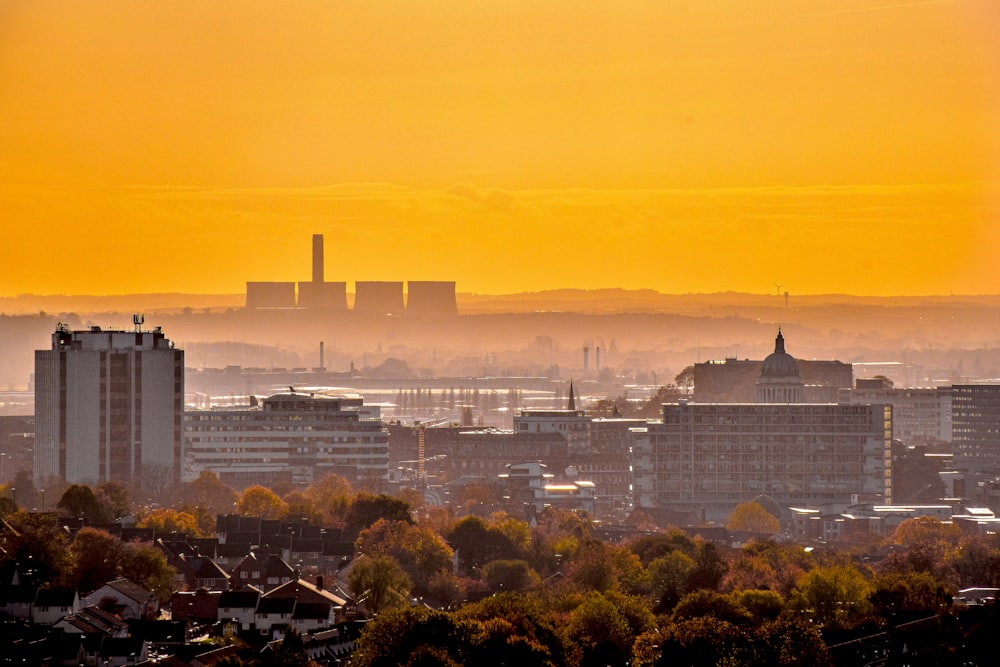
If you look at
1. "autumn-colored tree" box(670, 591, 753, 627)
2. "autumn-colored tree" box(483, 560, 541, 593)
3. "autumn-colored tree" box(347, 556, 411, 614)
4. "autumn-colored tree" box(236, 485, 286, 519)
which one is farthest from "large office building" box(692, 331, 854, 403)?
"autumn-colored tree" box(670, 591, 753, 627)

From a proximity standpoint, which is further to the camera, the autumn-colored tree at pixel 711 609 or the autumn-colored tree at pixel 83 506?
the autumn-colored tree at pixel 83 506

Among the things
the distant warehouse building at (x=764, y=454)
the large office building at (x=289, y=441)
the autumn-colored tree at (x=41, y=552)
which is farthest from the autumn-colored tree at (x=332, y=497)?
the autumn-colored tree at (x=41, y=552)

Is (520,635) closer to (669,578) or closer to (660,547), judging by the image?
(669,578)

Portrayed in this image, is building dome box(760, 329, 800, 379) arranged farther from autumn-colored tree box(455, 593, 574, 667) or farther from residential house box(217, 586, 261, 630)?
autumn-colored tree box(455, 593, 574, 667)

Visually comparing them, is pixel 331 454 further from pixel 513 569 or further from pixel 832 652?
pixel 832 652

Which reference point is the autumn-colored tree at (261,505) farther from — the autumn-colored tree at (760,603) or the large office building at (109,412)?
the autumn-colored tree at (760,603)

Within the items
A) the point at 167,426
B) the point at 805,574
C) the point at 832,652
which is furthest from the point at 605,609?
the point at 167,426
